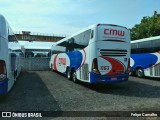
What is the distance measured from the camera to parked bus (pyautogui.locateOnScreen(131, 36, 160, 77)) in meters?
14.6

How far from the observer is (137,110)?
6.93 metres

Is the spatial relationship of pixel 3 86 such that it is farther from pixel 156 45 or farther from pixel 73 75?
pixel 156 45

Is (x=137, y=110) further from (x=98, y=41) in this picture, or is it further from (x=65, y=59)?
(x=65, y=59)

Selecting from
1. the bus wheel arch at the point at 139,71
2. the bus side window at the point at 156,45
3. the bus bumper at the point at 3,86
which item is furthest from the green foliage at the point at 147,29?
the bus bumper at the point at 3,86

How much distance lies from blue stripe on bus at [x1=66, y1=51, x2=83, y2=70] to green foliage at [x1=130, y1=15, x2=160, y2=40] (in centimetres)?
2029

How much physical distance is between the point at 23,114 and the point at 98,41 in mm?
5280

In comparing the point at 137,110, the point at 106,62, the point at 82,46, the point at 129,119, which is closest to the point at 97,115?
the point at 129,119

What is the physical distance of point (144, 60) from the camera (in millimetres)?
15789

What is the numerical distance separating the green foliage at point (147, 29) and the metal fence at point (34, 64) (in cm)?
1532

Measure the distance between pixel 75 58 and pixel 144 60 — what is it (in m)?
5.94

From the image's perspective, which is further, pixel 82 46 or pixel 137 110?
pixel 82 46

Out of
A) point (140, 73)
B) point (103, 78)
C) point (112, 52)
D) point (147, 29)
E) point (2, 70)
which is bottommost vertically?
point (140, 73)

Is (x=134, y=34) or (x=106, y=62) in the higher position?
(x=134, y=34)

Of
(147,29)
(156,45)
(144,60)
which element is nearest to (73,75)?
(144,60)
